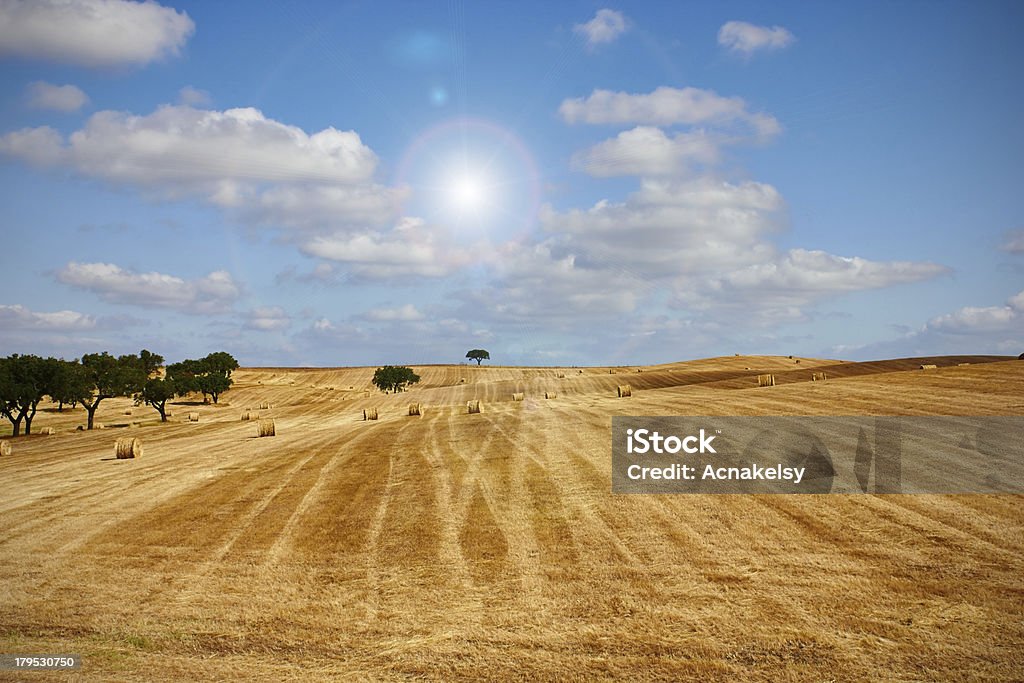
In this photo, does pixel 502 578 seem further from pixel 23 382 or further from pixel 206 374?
pixel 206 374

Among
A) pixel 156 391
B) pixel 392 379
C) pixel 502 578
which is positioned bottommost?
pixel 502 578

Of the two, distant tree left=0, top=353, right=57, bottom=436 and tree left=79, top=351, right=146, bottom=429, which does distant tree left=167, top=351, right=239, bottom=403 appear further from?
distant tree left=0, top=353, right=57, bottom=436

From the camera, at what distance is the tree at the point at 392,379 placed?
13538cm

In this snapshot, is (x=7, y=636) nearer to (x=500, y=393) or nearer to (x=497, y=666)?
(x=497, y=666)

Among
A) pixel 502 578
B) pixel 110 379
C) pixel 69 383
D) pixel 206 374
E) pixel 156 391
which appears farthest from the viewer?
pixel 206 374

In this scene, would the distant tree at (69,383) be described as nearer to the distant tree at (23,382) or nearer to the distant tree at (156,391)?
the distant tree at (23,382)

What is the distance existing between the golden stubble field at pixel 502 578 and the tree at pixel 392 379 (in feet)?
362

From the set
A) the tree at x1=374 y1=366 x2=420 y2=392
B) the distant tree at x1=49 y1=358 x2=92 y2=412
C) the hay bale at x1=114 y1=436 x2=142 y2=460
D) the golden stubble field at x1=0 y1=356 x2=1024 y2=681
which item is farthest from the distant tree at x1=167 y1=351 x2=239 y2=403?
the golden stubble field at x1=0 y1=356 x2=1024 y2=681

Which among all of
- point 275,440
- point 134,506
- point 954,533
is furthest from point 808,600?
point 275,440

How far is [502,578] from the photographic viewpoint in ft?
44.5

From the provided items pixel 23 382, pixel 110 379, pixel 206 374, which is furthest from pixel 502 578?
pixel 206 374

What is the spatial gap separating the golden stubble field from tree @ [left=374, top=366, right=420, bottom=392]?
110473mm

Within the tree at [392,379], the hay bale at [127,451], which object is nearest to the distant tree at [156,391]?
the hay bale at [127,451]

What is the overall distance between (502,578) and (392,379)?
124m
